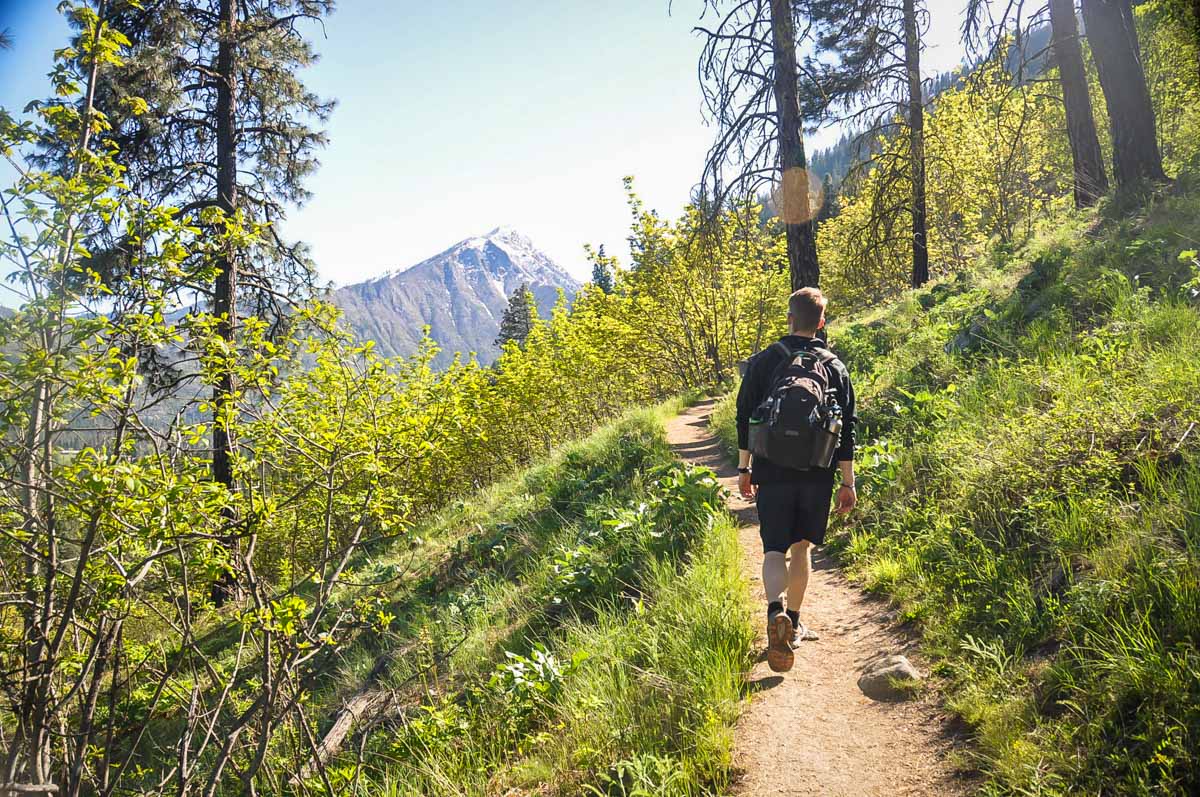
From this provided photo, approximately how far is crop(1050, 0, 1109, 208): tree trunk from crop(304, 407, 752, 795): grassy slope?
28.5ft

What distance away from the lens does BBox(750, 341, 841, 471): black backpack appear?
10.9 ft

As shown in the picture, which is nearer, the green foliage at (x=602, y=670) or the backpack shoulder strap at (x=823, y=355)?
the green foliage at (x=602, y=670)

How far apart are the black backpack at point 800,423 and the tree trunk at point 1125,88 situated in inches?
307

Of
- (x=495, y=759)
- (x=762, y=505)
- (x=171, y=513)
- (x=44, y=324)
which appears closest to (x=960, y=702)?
(x=762, y=505)

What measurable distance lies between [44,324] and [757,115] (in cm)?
726

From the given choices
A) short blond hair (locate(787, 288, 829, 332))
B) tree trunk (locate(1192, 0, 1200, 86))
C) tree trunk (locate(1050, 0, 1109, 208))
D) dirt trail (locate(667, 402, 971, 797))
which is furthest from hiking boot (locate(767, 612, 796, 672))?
tree trunk (locate(1050, 0, 1109, 208))

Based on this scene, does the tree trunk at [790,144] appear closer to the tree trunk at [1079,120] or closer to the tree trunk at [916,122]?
the tree trunk at [1079,120]

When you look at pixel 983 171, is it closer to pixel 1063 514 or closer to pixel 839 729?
pixel 1063 514

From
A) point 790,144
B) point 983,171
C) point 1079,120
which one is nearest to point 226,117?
point 790,144

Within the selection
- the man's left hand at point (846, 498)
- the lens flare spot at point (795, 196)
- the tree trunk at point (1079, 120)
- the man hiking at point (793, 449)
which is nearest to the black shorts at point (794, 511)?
the man hiking at point (793, 449)

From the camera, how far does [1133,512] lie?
10.3 ft

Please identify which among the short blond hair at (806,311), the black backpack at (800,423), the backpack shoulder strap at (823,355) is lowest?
the black backpack at (800,423)

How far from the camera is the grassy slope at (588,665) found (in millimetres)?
3057

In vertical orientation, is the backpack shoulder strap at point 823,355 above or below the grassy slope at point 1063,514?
above
